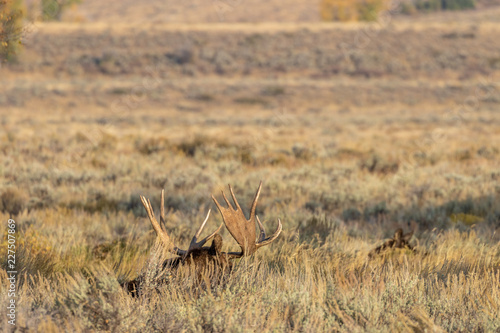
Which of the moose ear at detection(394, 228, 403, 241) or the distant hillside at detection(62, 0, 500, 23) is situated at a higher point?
the distant hillside at detection(62, 0, 500, 23)

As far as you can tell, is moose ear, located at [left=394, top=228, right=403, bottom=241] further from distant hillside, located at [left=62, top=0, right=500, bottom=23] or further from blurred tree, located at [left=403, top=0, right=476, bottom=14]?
blurred tree, located at [left=403, top=0, right=476, bottom=14]

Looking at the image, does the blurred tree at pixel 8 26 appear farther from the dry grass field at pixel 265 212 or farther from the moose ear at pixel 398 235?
the moose ear at pixel 398 235

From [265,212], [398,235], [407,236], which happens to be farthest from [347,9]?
[398,235]

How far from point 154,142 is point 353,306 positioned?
490 inches

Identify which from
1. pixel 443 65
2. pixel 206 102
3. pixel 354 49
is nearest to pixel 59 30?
pixel 206 102

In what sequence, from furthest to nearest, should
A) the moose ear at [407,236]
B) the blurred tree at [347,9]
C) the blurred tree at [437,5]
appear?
the blurred tree at [437,5], the blurred tree at [347,9], the moose ear at [407,236]

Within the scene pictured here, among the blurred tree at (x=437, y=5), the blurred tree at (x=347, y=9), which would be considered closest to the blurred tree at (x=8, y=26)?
the blurred tree at (x=347, y=9)

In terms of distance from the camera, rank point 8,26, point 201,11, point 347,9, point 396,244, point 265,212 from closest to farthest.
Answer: point 396,244 → point 8,26 → point 265,212 → point 347,9 → point 201,11

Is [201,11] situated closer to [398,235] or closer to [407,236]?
[407,236]

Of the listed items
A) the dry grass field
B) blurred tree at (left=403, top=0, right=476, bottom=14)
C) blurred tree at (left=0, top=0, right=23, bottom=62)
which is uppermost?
blurred tree at (left=403, top=0, right=476, bottom=14)

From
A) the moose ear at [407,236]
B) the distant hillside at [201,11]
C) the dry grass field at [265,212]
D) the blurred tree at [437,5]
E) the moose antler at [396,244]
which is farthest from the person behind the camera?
the distant hillside at [201,11]

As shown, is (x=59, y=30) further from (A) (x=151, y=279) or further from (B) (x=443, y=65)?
(A) (x=151, y=279)

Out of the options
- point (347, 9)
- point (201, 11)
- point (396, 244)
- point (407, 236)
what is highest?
point (201, 11)

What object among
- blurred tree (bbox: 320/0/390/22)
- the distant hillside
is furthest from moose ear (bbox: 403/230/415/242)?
the distant hillside
